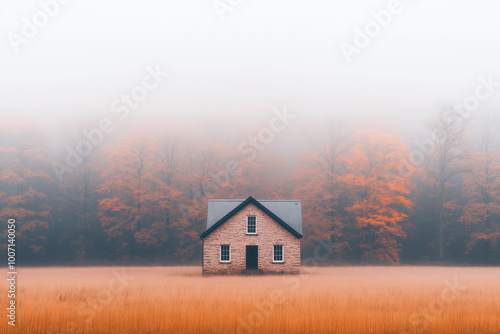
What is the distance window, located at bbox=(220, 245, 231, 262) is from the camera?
35750 millimetres

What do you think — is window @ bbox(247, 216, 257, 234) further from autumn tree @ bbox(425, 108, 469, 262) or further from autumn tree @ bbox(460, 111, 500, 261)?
autumn tree @ bbox(460, 111, 500, 261)

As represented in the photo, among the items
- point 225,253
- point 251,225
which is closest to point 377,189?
point 251,225

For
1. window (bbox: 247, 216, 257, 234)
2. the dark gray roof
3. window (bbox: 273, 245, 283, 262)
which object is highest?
the dark gray roof

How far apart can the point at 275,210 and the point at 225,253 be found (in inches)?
220

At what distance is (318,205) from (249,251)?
13495mm

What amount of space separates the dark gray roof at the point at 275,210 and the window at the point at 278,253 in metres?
2.05

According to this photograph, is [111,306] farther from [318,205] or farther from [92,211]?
[92,211]

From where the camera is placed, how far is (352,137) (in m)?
52.0

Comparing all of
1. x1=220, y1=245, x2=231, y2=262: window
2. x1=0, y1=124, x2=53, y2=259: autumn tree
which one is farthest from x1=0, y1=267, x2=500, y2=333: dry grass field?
x1=0, y1=124, x2=53, y2=259: autumn tree

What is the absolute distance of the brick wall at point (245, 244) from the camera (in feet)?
117

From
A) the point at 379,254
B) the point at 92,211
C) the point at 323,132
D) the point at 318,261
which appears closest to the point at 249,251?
the point at 318,261

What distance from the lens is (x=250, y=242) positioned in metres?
35.8

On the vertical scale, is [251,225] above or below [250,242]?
above

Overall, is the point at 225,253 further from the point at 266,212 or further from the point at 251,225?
the point at 266,212
